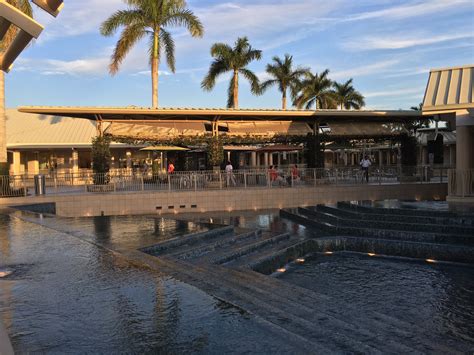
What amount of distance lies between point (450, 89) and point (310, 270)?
32.8ft

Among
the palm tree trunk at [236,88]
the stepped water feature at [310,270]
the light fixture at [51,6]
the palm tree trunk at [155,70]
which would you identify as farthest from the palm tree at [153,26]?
the light fixture at [51,6]

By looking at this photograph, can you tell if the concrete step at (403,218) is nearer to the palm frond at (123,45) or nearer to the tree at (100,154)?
the tree at (100,154)

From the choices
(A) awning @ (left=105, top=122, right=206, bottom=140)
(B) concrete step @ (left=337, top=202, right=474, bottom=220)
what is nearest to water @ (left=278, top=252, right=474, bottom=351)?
(B) concrete step @ (left=337, top=202, right=474, bottom=220)

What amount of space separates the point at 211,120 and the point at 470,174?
1371 cm

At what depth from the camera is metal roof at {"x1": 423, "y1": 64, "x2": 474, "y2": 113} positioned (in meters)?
15.9

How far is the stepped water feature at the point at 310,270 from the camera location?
5375 mm

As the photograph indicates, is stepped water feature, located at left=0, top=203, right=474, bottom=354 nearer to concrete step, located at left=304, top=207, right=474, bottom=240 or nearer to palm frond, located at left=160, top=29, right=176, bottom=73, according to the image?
concrete step, located at left=304, top=207, right=474, bottom=240

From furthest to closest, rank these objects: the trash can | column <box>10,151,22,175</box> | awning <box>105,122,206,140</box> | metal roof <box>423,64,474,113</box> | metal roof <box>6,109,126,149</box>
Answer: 1. column <box>10,151,22,175</box>
2. metal roof <box>6,109,126,149</box>
3. awning <box>105,122,206,140</box>
4. the trash can
5. metal roof <box>423,64,474,113</box>

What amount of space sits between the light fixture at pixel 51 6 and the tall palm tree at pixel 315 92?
50298mm

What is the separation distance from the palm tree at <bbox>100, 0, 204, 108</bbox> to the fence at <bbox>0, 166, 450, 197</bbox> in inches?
420

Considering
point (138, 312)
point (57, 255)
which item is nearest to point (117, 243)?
point (57, 255)

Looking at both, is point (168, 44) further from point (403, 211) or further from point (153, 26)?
point (403, 211)

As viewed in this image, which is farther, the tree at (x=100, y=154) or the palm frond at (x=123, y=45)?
the palm frond at (x=123, y=45)

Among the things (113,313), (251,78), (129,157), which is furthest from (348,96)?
(113,313)
